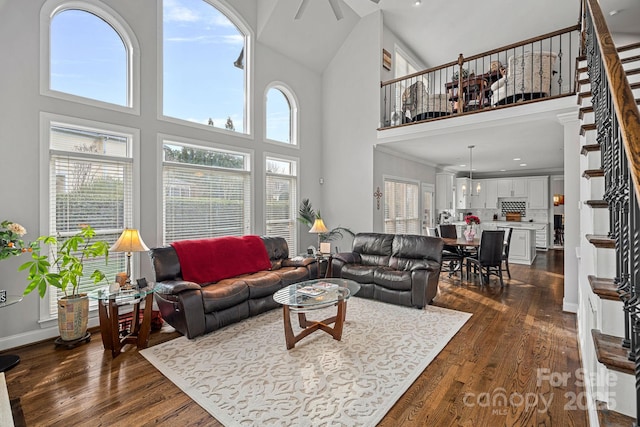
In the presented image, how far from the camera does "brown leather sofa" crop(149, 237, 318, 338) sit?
3.19 metres

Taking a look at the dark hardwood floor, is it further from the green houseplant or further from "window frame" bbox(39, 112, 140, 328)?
the green houseplant

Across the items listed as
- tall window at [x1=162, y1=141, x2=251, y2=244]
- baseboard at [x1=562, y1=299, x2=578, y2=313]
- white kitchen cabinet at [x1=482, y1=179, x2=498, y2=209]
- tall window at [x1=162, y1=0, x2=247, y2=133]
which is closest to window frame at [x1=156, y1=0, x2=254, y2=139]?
tall window at [x1=162, y1=0, x2=247, y2=133]

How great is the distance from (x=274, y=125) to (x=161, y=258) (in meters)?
3.39

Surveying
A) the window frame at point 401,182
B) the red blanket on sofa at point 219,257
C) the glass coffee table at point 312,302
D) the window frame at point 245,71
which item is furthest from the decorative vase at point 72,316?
the window frame at point 401,182

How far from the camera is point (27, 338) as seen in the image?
3.15 m

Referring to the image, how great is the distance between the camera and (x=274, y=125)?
596cm

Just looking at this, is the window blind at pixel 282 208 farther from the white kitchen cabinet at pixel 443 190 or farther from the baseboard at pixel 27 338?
the white kitchen cabinet at pixel 443 190

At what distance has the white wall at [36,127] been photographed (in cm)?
303

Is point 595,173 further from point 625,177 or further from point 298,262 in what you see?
point 298,262

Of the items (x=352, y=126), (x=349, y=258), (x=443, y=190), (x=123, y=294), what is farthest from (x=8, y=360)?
(x=443, y=190)

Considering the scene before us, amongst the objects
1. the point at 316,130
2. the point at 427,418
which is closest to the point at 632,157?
the point at 427,418

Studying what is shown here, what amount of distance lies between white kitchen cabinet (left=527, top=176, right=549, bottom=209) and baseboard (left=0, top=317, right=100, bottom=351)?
11.8m

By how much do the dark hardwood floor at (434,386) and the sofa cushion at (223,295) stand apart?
0.60m

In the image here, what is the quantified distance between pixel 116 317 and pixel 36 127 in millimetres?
2155
